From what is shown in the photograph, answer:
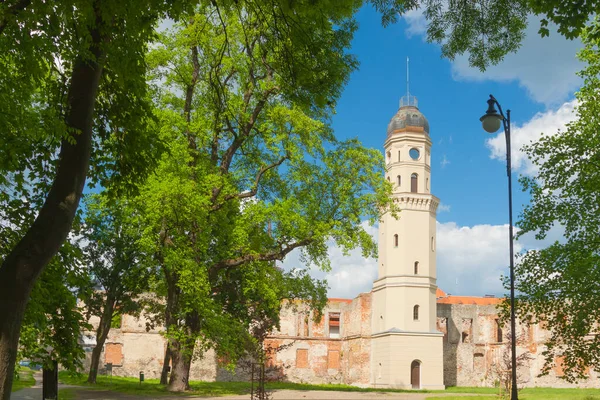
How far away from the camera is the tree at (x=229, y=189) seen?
24.0m

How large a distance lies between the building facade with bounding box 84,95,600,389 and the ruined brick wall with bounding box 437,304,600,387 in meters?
0.07

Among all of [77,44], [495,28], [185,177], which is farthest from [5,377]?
[185,177]

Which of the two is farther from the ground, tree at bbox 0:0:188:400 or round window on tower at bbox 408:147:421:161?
round window on tower at bbox 408:147:421:161

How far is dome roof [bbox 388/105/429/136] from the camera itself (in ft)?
168

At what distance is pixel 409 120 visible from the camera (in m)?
51.3

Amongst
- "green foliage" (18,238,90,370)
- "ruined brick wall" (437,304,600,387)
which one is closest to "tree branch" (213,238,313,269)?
"green foliage" (18,238,90,370)

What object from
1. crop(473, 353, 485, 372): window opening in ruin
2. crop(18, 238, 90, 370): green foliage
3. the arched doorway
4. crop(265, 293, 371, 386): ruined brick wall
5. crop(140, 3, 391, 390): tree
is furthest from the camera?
crop(473, 353, 485, 372): window opening in ruin

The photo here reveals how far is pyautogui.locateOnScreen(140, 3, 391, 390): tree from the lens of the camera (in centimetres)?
2405

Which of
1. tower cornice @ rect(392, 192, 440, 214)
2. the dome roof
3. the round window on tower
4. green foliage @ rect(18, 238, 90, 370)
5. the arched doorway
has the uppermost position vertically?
the dome roof

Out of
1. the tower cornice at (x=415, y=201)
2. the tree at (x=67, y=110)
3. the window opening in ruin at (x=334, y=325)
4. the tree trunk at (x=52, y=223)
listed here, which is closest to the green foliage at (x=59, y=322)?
the tree at (x=67, y=110)

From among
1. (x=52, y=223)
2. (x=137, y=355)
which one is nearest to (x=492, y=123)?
(x=52, y=223)

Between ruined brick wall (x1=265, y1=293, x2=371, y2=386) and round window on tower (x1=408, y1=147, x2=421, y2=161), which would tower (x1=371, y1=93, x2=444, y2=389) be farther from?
ruined brick wall (x1=265, y1=293, x2=371, y2=386)

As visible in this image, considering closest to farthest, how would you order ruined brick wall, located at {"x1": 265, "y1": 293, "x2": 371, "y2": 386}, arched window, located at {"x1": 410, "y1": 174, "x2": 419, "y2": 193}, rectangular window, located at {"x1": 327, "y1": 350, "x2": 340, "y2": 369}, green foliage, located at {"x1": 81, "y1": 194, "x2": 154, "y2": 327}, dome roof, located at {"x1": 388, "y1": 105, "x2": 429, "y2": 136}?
green foliage, located at {"x1": 81, "y1": 194, "x2": 154, "y2": 327} < arched window, located at {"x1": 410, "y1": 174, "x2": 419, "y2": 193} < dome roof, located at {"x1": 388, "y1": 105, "x2": 429, "y2": 136} < ruined brick wall, located at {"x1": 265, "y1": 293, "x2": 371, "y2": 386} < rectangular window, located at {"x1": 327, "y1": 350, "x2": 340, "y2": 369}

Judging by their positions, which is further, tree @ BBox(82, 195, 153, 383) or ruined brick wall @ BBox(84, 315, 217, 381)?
ruined brick wall @ BBox(84, 315, 217, 381)
